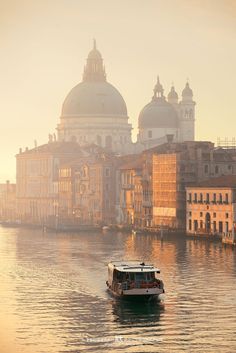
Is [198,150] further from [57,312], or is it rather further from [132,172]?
[57,312]

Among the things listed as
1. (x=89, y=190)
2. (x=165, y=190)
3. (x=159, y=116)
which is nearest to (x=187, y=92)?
(x=159, y=116)

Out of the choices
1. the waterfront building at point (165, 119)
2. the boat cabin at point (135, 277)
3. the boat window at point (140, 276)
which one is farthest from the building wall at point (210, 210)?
the waterfront building at point (165, 119)

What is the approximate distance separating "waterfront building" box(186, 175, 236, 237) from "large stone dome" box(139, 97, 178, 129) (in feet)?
233

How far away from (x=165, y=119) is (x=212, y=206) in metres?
77.2

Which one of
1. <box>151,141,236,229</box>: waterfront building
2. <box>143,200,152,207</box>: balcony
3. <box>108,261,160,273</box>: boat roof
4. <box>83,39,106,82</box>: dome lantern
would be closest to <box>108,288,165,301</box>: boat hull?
<box>108,261,160,273</box>: boat roof

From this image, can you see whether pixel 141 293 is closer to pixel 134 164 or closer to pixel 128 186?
pixel 128 186

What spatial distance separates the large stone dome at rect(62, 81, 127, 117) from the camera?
181 metres

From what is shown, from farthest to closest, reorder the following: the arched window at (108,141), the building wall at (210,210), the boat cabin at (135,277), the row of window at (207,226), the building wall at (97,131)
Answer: the building wall at (97,131) < the arched window at (108,141) < the row of window at (207,226) < the building wall at (210,210) < the boat cabin at (135,277)

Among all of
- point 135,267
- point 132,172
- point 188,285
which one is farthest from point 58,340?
point 132,172

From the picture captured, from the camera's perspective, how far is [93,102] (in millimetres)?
181500

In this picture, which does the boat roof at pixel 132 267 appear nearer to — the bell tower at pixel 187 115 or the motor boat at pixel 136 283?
the motor boat at pixel 136 283

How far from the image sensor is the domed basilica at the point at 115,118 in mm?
177000

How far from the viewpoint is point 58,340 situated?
45.0 metres

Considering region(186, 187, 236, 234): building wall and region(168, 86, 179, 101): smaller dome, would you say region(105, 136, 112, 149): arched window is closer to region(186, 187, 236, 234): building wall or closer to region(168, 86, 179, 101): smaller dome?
region(168, 86, 179, 101): smaller dome
